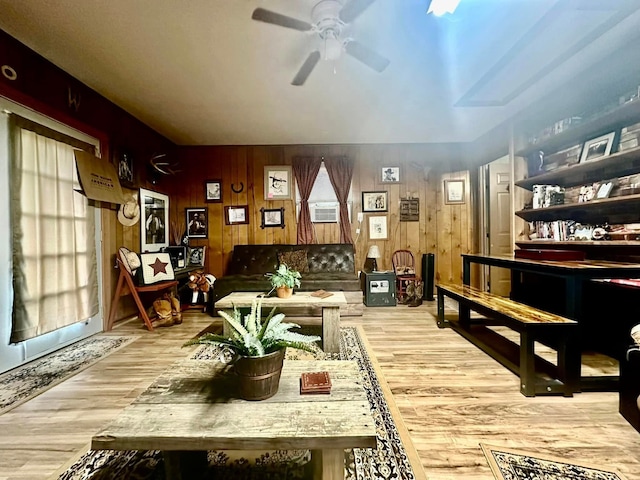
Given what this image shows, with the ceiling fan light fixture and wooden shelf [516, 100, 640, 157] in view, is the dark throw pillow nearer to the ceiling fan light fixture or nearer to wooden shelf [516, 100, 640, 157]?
the ceiling fan light fixture

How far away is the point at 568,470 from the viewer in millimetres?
1352

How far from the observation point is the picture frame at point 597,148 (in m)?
2.68

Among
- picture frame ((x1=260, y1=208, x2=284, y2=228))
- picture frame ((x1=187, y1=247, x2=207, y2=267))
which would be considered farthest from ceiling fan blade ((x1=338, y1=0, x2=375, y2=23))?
picture frame ((x1=187, y1=247, x2=207, y2=267))

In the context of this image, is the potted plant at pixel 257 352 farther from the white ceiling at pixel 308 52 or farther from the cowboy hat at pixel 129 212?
the cowboy hat at pixel 129 212

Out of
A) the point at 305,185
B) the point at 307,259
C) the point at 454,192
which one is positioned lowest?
the point at 307,259

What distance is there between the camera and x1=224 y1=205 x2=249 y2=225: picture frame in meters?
5.12

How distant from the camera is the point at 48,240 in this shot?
2707 mm

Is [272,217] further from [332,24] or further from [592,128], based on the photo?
[592,128]

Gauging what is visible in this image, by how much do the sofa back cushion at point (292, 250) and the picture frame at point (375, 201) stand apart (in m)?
0.76

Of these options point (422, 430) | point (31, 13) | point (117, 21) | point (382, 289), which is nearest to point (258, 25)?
point (117, 21)

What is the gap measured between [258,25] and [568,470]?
10.3 ft

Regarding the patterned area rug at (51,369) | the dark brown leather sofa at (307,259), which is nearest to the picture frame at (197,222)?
the dark brown leather sofa at (307,259)

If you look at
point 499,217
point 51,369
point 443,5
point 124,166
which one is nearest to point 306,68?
point 443,5

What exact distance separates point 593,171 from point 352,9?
281cm
